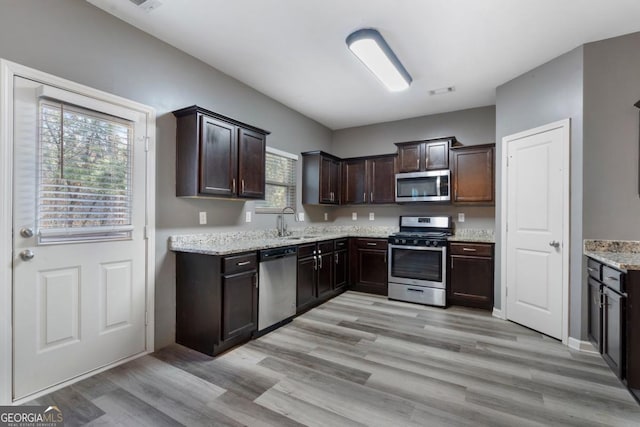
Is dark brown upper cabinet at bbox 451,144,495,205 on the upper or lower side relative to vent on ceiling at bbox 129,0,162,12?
lower

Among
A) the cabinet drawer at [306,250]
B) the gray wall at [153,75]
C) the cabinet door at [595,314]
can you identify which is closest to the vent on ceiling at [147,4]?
the gray wall at [153,75]

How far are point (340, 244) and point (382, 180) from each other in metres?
1.28

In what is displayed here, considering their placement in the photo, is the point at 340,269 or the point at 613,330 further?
the point at 340,269

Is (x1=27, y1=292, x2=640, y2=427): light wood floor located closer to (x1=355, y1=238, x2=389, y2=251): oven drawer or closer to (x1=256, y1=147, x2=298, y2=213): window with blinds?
(x1=355, y1=238, x2=389, y2=251): oven drawer

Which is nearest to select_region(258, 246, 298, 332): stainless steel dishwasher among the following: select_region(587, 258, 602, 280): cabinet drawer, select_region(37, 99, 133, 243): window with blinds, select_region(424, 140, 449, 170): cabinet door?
select_region(37, 99, 133, 243): window with blinds

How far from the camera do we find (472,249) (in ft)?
12.7

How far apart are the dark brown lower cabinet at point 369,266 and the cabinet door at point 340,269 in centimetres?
8

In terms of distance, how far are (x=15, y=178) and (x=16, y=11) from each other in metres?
1.07

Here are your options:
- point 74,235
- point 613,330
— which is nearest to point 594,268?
point 613,330

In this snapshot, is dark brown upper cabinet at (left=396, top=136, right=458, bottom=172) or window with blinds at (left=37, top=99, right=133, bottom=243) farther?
dark brown upper cabinet at (left=396, top=136, right=458, bottom=172)

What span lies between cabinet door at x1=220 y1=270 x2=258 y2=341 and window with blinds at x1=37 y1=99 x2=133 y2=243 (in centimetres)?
97

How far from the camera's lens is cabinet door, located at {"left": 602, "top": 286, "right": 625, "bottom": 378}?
82.7 inches

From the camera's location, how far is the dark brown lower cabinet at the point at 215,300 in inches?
100

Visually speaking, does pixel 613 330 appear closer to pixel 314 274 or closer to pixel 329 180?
pixel 314 274
